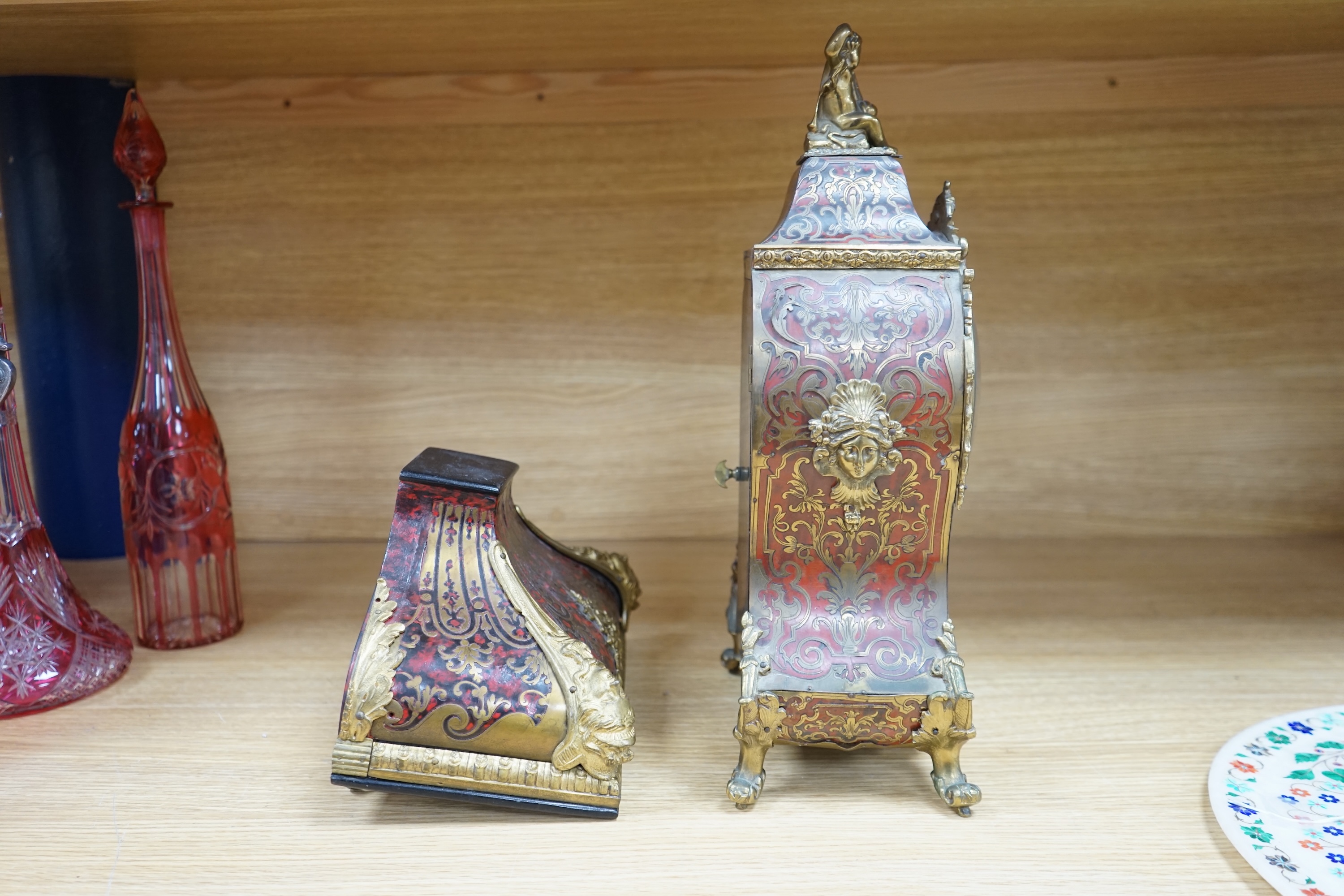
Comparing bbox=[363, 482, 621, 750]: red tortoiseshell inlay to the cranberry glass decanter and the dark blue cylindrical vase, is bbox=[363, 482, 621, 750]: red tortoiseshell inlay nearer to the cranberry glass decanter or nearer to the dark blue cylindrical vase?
the cranberry glass decanter

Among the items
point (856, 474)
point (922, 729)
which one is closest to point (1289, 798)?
point (922, 729)

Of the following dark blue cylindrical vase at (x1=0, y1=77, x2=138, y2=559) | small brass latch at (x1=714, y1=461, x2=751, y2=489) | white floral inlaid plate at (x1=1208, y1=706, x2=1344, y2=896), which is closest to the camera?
white floral inlaid plate at (x1=1208, y1=706, x2=1344, y2=896)

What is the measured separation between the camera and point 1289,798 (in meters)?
0.67

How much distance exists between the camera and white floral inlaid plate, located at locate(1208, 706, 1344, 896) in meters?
0.59

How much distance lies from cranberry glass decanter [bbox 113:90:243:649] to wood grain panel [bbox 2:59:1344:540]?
0.78 ft

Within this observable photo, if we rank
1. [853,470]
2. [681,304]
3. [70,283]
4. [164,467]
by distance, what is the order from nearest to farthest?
[853,470]
[164,467]
[70,283]
[681,304]

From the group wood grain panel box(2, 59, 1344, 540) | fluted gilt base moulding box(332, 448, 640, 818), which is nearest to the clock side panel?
fluted gilt base moulding box(332, 448, 640, 818)

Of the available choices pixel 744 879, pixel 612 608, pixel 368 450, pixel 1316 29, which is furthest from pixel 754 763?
pixel 1316 29

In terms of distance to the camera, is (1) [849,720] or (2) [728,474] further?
(2) [728,474]

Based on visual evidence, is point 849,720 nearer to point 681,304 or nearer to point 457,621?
point 457,621

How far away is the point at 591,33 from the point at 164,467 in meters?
0.54

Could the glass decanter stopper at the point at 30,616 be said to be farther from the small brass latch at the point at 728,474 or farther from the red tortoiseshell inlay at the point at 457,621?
the small brass latch at the point at 728,474

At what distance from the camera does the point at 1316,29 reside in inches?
35.5

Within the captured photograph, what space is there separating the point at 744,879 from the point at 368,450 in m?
0.73
